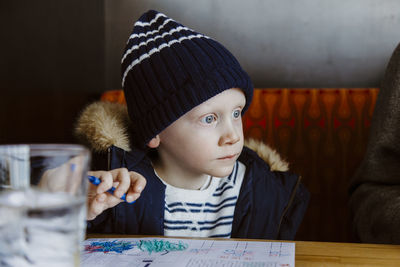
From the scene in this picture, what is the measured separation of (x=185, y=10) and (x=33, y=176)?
195 cm

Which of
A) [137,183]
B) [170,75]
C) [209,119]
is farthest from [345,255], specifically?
[170,75]

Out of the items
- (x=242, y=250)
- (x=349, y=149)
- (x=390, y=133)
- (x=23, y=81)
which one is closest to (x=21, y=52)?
(x=23, y=81)

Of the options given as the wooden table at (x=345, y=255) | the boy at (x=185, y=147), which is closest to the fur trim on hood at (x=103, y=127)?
the boy at (x=185, y=147)

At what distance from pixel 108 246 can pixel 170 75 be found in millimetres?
514

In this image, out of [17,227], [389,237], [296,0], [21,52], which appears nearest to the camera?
[17,227]

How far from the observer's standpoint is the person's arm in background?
1.22 meters

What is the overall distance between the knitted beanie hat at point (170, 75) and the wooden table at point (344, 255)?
48 centimetres

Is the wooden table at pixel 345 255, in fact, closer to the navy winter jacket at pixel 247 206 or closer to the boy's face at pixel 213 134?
the boy's face at pixel 213 134

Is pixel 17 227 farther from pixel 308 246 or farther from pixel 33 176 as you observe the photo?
pixel 308 246

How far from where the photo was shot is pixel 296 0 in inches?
86.0

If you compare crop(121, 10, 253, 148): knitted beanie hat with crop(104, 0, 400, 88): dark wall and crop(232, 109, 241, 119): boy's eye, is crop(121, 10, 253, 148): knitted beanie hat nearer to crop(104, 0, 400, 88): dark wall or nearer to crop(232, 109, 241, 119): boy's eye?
crop(232, 109, 241, 119): boy's eye

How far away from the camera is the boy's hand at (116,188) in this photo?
2.54 feet

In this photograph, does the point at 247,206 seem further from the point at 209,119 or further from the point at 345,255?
the point at 345,255

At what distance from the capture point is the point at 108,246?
789mm
